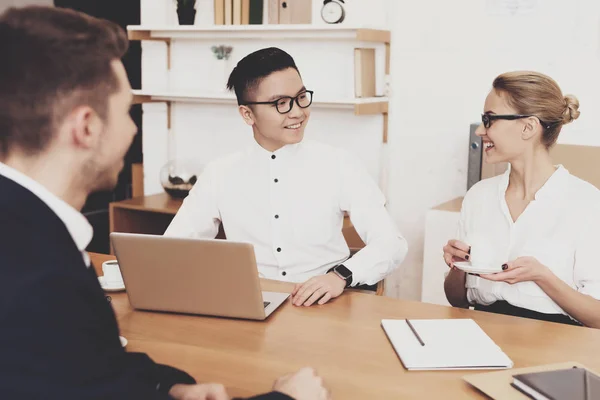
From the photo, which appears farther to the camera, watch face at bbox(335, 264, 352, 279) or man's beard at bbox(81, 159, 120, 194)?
watch face at bbox(335, 264, 352, 279)

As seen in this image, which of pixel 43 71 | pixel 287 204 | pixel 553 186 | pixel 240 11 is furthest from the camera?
pixel 240 11

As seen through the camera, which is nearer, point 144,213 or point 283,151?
point 283,151

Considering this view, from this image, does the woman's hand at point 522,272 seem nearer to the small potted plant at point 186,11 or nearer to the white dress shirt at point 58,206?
the white dress shirt at point 58,206

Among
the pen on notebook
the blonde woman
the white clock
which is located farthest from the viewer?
the white clock

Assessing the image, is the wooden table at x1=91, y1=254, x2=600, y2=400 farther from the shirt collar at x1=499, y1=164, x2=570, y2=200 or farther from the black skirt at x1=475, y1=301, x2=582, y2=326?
the shirt collar at x1=499, y1=164, x2=570, y2=200

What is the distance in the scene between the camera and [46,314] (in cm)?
86

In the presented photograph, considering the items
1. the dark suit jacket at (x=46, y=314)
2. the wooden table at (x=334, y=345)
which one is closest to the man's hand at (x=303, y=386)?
the wooden table at (x=334, y=345)

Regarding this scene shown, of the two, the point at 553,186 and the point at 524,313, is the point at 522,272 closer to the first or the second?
the point at 524,313

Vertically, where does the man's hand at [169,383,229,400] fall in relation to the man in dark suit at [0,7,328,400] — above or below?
below

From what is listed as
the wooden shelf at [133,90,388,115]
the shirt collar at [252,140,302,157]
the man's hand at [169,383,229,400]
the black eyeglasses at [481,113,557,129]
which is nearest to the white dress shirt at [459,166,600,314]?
the black eyeglasses at [481,113,557,129]

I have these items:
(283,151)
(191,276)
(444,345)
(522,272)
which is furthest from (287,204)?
(444,345)

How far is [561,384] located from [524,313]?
76 cm

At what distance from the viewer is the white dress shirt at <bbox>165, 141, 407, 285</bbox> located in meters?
2.37

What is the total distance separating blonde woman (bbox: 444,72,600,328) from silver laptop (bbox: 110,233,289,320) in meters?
0.59
